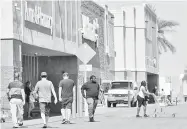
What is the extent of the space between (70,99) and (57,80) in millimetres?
10287

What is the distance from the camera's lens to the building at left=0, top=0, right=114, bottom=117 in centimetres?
2188

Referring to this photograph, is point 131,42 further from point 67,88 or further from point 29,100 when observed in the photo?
point 67,88

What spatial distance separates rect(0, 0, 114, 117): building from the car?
223 inches

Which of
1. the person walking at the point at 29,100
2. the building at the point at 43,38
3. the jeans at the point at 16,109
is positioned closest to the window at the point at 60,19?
the building at the point at 43,38

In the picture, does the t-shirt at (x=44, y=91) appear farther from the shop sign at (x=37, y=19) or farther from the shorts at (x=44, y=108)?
the shop sign at (x=37, y=19)

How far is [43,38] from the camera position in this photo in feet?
84.1

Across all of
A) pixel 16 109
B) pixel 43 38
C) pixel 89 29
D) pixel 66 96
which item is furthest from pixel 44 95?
pixel 89 29

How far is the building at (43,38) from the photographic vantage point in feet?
71.8

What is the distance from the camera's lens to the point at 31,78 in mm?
30062

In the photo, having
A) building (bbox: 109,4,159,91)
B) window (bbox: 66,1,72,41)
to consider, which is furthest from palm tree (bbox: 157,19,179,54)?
window (bbox: 66,1,72,41)

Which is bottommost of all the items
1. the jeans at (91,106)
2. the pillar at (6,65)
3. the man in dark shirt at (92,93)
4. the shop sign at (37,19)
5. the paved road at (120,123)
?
the paved road at (120,123)

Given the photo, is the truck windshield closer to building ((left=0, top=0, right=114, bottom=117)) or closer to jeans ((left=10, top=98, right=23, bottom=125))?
building ((left=0, top=0, right=114, bottom=117))

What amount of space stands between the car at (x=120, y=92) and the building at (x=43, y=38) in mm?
5665

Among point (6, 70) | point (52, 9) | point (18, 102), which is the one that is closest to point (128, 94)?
point (52, 9)
